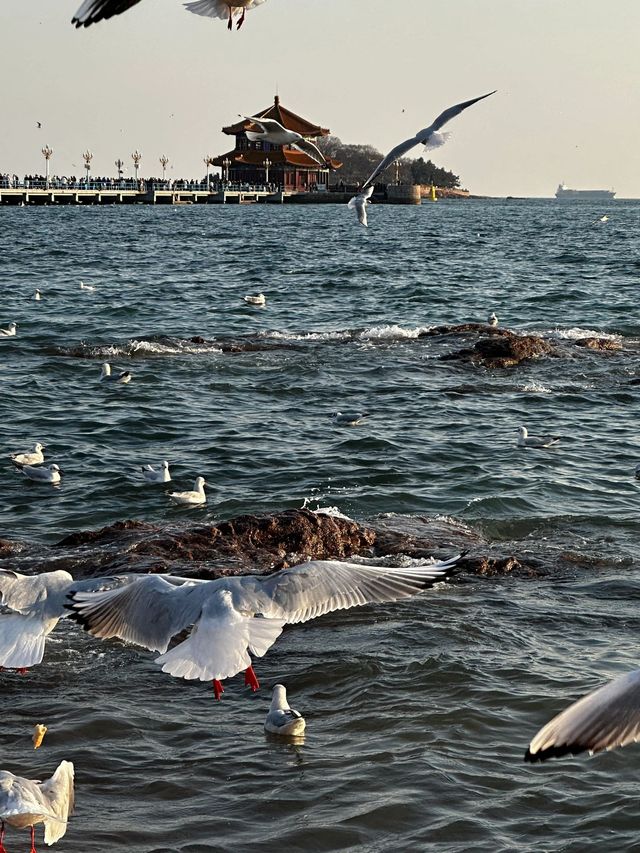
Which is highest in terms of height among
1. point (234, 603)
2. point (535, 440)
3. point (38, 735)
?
point (234, 603)

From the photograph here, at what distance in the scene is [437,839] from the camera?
17.6ft

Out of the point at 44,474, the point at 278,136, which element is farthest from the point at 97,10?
the point at 44,474

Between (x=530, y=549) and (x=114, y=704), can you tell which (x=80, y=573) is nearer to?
(x=114, y=704)

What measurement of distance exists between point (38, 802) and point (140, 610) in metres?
1.31

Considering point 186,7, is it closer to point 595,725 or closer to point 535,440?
point 595,725

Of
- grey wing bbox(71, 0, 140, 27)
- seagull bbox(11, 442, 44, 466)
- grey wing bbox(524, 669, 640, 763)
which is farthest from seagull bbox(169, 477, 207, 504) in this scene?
grey wing bbox(71, 0, 140, 27)

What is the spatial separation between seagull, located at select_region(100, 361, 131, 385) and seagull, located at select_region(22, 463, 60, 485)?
17.3 ft

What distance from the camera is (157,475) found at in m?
11.2

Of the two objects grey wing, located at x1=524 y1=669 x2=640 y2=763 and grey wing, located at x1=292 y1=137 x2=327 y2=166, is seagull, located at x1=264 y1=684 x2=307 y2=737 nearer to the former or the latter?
grey wing, located at x1=524 y1=669 x2=640 y2=763

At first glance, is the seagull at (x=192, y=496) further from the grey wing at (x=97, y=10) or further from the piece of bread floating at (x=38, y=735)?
the grey wing at (x=97, y=10)

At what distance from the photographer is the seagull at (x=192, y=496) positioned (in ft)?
34.4

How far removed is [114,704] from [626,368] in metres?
12.4

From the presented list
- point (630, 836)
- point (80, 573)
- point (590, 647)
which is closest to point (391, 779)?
point (630, 836)

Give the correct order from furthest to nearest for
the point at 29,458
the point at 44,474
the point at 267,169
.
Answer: the point at 267,169, the point at 29,458, the point at 44,474
